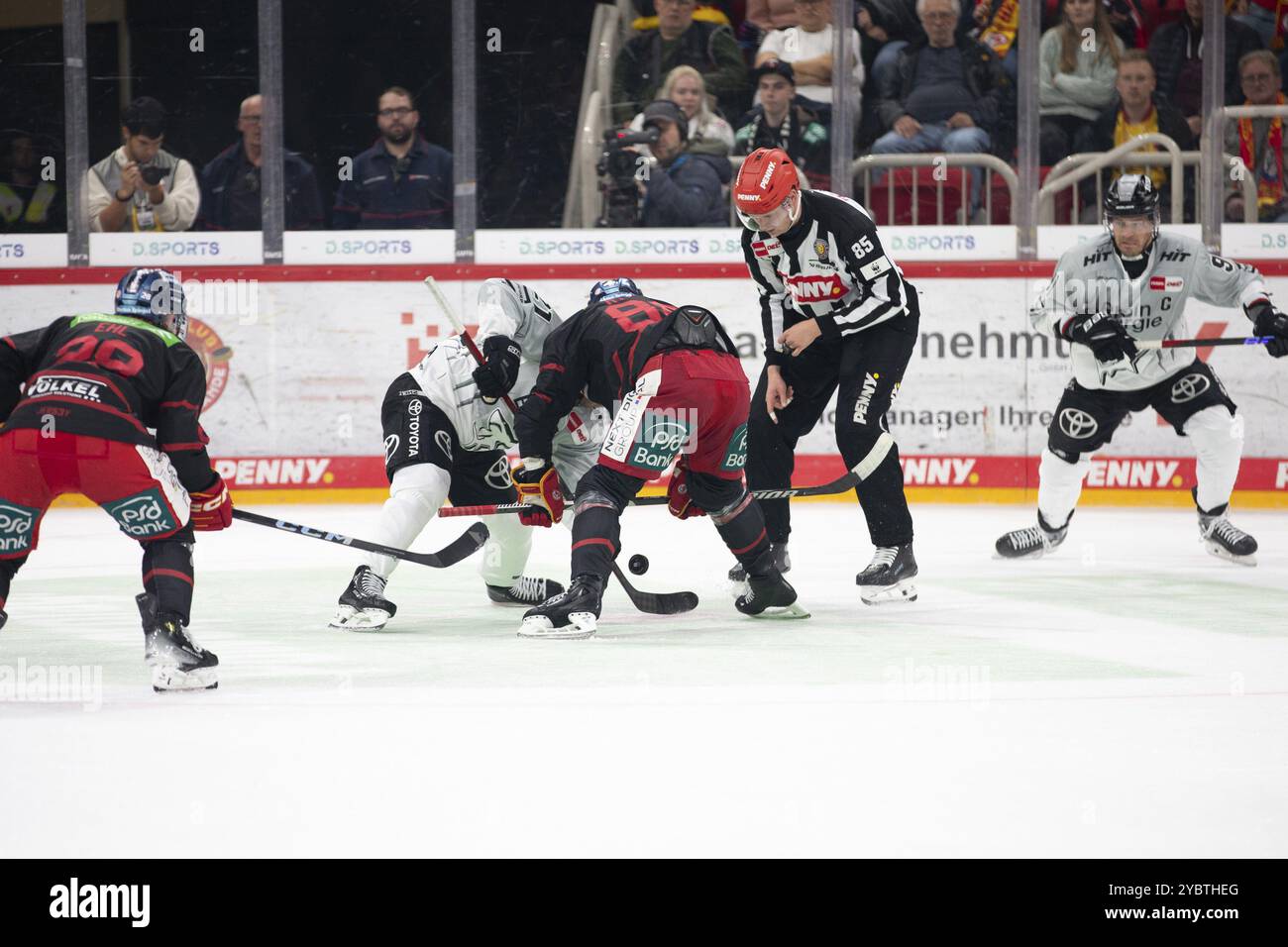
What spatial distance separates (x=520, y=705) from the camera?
12.4ft

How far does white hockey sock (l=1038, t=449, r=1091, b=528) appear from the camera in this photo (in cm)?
675

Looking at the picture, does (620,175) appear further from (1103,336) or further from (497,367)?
(497,367)

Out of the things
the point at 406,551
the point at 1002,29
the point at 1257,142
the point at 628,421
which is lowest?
the point at 406,551

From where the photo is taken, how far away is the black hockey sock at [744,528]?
199 inches

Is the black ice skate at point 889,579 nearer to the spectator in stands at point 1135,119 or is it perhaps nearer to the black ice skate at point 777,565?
the black ice skate at point 777,565

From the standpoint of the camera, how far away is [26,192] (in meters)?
9.08

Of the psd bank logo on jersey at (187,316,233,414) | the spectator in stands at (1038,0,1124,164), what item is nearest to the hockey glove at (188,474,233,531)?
the psd bank logo on jersey at (187,316,233,414)

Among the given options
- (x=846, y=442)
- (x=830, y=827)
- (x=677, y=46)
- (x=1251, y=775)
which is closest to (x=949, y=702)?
(x=1251, y=775)

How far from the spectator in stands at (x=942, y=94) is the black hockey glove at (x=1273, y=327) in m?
2.83

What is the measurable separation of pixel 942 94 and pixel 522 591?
4.74 meters

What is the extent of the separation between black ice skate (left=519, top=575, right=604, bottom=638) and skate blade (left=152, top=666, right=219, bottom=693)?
1.03 meters

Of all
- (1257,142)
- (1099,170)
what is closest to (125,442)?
(1099,170)

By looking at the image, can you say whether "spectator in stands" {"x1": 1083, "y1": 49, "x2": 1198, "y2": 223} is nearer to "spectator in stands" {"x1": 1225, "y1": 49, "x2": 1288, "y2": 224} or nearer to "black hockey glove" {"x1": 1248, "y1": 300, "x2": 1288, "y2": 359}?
"spectator in stands" {"x1": 1225, "y1": 49, "x2": 1288, "y2": 224}

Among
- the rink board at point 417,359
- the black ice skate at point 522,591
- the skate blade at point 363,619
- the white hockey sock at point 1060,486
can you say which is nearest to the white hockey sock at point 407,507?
the skate blade at point 363,619
